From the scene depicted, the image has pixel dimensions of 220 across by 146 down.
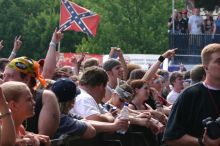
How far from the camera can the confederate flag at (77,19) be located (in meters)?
23.0

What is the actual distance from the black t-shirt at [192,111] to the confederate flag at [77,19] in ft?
49.7

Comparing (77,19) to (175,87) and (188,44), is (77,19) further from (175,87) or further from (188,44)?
(188,44)

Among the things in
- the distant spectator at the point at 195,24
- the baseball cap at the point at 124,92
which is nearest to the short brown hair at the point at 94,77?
the baseball cap at the point at 124,92

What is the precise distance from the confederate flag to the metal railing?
29.2 feet

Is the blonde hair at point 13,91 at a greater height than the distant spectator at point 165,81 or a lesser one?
greater

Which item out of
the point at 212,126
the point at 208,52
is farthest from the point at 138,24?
the point at 212,126

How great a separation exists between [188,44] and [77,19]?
9.92 metres

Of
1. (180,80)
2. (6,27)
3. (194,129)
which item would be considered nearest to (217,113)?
(194,129)

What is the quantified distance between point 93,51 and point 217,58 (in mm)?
54566

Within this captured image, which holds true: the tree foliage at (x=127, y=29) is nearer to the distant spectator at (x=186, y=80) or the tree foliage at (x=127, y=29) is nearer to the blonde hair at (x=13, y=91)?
the distant spectator at (x=186, y=80)

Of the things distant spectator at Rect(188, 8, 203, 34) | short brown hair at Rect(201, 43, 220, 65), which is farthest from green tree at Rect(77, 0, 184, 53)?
short brown hair at Rect(201, 43, 220, 65)

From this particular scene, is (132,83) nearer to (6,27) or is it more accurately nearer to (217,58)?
(217,58)

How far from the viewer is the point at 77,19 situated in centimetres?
2333

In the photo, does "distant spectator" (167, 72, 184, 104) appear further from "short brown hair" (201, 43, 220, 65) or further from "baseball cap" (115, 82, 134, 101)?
"short brown hair" (201, 43, 220, 65)
